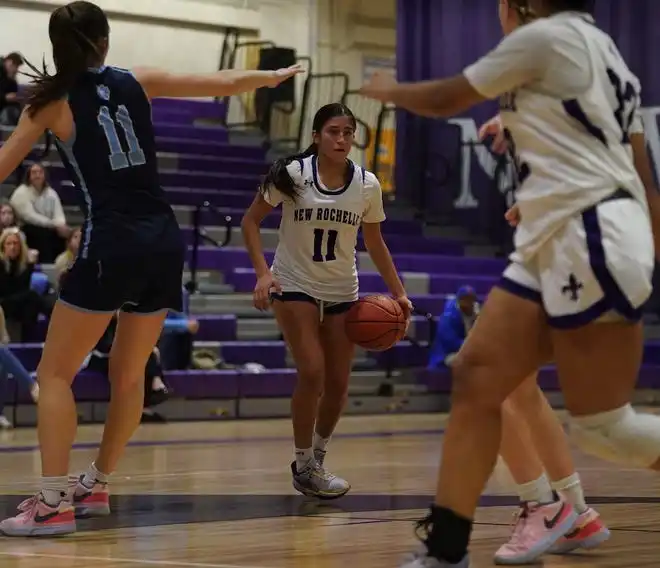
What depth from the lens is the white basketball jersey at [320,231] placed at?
5.39m

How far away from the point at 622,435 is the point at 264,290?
2.44m

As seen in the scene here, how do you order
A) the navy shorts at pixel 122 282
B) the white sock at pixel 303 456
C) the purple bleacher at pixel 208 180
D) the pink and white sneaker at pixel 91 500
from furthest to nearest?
the purple bleacher at pixel 208 180
the white sock at pixel 303 456
the pink and white sneaker at pixel 91 500
the navy shorts at pixel 122 282

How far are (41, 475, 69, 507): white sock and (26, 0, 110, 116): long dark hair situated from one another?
1203 mm

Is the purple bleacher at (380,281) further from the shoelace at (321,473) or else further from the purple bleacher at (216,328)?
the shoelace at (321,473)

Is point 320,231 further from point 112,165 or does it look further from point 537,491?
point 537,491

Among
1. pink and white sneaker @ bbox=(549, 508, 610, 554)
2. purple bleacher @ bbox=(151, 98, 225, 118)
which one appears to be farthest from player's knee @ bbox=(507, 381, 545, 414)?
purple bleacher @ bbox=(151, 98, 225, 118)

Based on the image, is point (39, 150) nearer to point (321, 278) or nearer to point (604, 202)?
point (321, 278)

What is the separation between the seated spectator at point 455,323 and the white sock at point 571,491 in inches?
313

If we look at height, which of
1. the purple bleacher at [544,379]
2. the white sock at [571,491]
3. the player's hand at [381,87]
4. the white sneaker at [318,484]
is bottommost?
the purple bleacher at [544,379]

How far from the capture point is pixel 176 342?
35.5 feet

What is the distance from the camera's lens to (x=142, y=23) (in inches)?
645

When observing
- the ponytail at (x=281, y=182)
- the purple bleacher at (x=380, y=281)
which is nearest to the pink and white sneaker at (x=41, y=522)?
the ponytail at (x=281, y=182)

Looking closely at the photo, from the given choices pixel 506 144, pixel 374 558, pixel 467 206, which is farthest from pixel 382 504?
pixel 467 206

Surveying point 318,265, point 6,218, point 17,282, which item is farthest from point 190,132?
point 318,265
